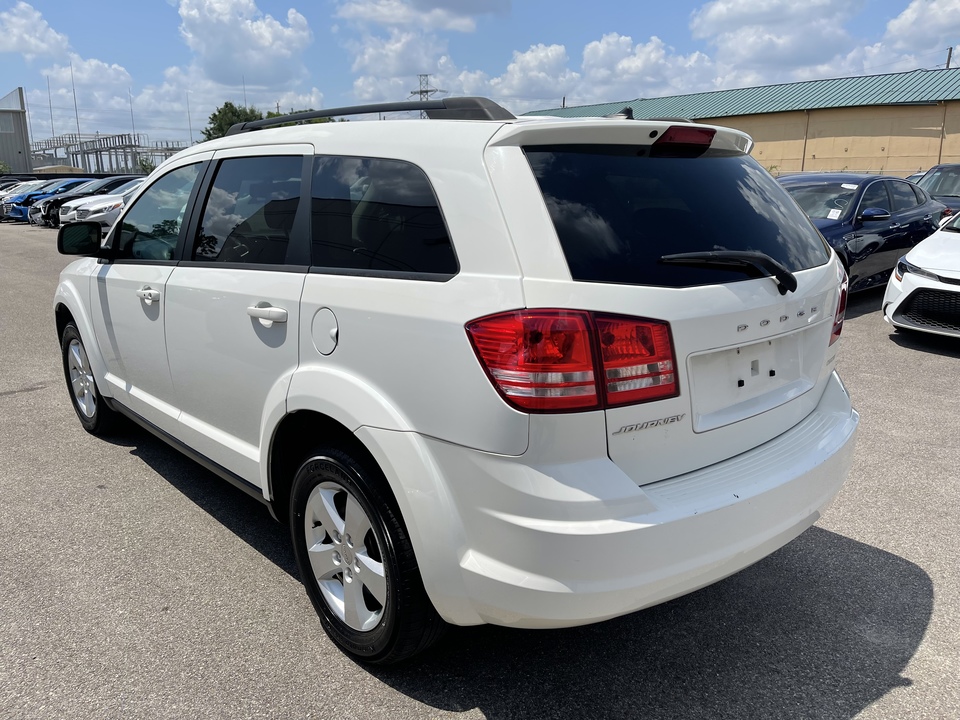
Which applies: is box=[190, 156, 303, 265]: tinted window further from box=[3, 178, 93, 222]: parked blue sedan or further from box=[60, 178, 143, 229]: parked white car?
box=[3, 178, 93, 222]: parked blue sedan

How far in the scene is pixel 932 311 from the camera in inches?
277

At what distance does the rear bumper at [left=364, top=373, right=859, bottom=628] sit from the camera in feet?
6.63

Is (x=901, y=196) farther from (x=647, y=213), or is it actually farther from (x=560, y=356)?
(x=560, y=356)

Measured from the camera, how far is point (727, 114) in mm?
53469

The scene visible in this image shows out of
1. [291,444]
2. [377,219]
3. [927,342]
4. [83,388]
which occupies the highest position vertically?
[377,219]

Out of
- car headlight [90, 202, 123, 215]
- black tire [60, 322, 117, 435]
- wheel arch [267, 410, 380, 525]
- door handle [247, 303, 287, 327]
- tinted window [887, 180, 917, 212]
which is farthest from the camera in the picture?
car headlight [90, 202, 123, 215]

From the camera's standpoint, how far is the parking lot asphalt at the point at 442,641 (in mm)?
2502

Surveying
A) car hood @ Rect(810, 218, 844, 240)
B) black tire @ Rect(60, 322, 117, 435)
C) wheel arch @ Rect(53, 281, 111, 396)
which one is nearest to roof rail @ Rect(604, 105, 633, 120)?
wheel arch @ Rect(53, 281, 111, 396)

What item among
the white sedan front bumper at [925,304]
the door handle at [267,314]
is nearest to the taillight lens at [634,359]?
the door handle at [267,314]

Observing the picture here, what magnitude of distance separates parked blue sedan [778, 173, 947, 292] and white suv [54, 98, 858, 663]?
6586mm

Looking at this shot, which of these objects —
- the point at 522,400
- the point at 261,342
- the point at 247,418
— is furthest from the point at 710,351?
the point at 247,418

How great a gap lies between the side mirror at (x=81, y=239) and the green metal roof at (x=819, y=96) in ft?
137

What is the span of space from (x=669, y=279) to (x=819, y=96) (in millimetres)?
55695

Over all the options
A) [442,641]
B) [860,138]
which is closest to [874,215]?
[442,641]
